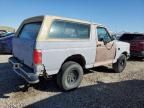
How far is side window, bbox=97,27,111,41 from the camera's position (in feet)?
24.1

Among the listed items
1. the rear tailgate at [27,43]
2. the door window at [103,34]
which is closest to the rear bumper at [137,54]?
the door window at [103,34]

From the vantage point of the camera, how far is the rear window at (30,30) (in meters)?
5.65

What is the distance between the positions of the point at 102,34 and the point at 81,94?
260 cm

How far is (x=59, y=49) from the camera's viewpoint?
18.7 feet

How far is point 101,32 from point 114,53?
118cm

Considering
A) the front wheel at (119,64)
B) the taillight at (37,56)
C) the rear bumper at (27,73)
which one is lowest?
the front wheel at (119,64)

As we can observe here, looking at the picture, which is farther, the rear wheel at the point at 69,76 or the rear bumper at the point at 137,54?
the rear bumper at the point at 137,54

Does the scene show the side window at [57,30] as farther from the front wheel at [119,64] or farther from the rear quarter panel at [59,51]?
the front wheel at [119,64]

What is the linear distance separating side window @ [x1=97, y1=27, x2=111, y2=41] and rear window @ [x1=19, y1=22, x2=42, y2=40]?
237cm

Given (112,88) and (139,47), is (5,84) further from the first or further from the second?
(139,47)

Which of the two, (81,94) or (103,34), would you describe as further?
(103,34)

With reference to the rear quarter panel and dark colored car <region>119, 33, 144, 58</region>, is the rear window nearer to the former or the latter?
the rear quarter panel

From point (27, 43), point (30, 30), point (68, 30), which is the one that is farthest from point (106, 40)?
point (27, 43)

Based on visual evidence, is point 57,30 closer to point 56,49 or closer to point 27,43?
point 56,49
